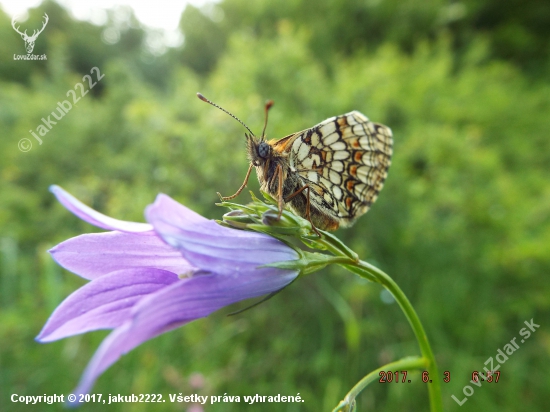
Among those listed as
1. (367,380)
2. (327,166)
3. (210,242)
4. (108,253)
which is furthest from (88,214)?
(327,166)

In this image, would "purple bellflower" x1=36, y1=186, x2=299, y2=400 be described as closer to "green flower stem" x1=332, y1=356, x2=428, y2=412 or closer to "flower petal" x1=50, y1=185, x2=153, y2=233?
"flower petal" x1=50, y1=185, x2=153, y2=233

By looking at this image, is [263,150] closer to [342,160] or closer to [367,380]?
[342,160]

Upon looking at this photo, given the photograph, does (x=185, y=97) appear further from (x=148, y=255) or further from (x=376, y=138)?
(x=148, y=255)

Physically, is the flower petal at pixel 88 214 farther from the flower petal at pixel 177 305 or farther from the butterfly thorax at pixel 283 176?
the butterfly thorax at pixel 283 176

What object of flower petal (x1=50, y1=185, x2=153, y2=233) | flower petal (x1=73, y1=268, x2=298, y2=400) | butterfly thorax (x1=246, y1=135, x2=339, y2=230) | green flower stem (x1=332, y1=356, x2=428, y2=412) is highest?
butterfly thorax (x1=246, y1=135, x2=339, y2=230)

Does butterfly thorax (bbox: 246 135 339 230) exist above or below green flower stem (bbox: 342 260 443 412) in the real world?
above

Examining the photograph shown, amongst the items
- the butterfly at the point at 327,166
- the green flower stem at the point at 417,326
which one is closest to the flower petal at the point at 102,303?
the green flower stem at the point at 417,326

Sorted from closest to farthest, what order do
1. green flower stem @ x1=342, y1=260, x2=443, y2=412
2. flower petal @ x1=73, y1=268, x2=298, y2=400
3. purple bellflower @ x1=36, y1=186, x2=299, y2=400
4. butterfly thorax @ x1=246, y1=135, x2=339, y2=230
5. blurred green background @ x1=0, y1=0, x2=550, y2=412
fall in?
flower petal @ x1=73, y1=268, x2=298, y2=400
purple bellflower @ x1=36, y1=186, x2=299, y2=400
green flower stem @ x1=342, y1=260, x2=443, y2=412
butterfly thorax @ x1=246, y1=135, x2=339, y2=230
blurred green background @ x1=0, y1=0, x2=550, y2=412

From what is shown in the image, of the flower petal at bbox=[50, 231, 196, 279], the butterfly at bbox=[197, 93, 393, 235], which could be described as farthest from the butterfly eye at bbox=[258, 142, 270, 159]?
the flower petal at bbox=[50, 231, 196, 279]
